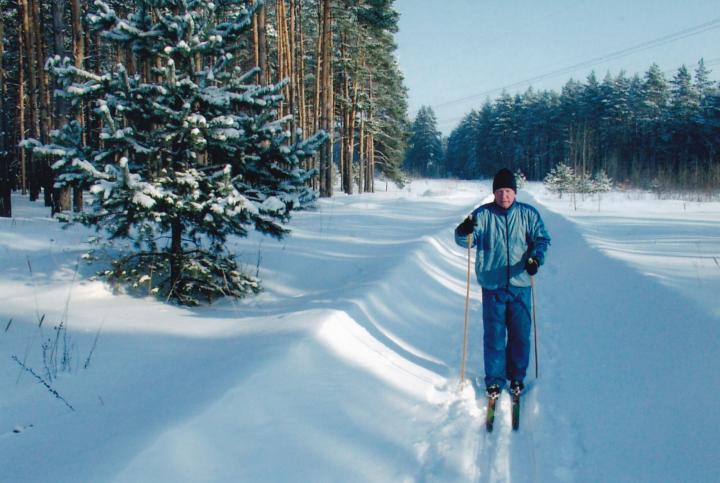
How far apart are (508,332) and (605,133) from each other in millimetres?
72424

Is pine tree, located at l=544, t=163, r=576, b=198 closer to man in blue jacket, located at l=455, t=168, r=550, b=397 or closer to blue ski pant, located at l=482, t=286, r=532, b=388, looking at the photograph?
man in blue jacket, located at l=455, t=168, r=550, b=397

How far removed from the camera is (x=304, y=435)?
3135 mm

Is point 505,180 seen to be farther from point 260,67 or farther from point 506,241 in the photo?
point 260,67

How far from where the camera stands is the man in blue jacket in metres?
4.32

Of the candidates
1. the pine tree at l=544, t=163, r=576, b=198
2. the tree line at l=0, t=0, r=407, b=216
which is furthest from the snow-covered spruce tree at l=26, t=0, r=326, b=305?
the pine tree at l=544, t=163, r=576, b=198

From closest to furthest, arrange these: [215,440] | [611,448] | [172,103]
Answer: [215,440], [611,448], [172,103]

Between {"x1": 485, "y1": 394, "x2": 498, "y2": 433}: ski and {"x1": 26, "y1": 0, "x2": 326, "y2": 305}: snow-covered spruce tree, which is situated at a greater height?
{"x1": 26, "y1": 0, "x2": 326, "y2": 305}: snow-covered spruce tree

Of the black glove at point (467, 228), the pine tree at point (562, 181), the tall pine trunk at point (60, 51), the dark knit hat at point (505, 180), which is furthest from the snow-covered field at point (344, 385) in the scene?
the pine tree at point (562, 181)

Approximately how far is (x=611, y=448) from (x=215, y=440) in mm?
2926

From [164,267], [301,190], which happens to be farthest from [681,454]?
[164,267]

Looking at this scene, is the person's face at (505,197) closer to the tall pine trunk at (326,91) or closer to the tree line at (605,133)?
the tall pine trunk at (326,91)

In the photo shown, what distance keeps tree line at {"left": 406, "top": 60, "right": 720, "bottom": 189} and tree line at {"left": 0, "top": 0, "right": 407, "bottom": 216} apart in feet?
56.2

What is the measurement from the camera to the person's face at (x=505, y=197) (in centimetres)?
435

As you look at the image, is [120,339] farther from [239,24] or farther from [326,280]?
[239,24]
